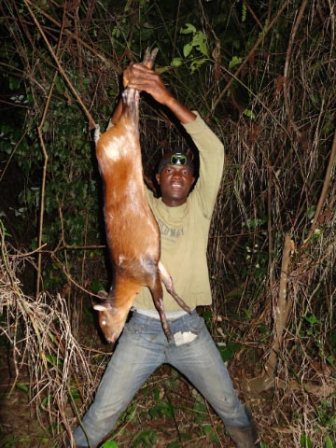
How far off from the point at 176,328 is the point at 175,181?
851 millimetres

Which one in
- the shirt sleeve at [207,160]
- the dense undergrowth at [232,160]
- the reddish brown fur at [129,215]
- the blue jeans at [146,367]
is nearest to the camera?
the reddish brown fur at [129,215]

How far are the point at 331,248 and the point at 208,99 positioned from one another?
1.58 m

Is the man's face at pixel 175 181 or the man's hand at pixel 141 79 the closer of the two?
the man's hand at pixel 141 79

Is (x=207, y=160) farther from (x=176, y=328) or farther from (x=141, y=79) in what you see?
(x=176, y=328)

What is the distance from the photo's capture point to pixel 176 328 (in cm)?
277

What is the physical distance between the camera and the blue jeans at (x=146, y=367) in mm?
2732

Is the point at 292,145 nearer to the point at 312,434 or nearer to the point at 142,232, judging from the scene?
the point at 142,232

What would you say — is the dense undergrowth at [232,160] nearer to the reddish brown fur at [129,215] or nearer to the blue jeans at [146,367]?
the blue jeans at [146,367]

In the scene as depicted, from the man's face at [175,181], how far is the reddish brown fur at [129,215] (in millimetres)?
458

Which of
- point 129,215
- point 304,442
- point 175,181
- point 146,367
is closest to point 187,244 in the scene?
point 175,181

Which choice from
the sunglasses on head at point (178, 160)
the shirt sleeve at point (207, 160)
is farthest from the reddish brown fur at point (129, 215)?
the sunglasses on head at point (178, 160)

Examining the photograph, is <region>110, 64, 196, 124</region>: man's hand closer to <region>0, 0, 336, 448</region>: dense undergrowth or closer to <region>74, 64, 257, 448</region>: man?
<region>74, 64, 257, 448</region>: man

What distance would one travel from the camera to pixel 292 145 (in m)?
3.61

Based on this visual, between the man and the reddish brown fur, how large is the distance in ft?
0.58
